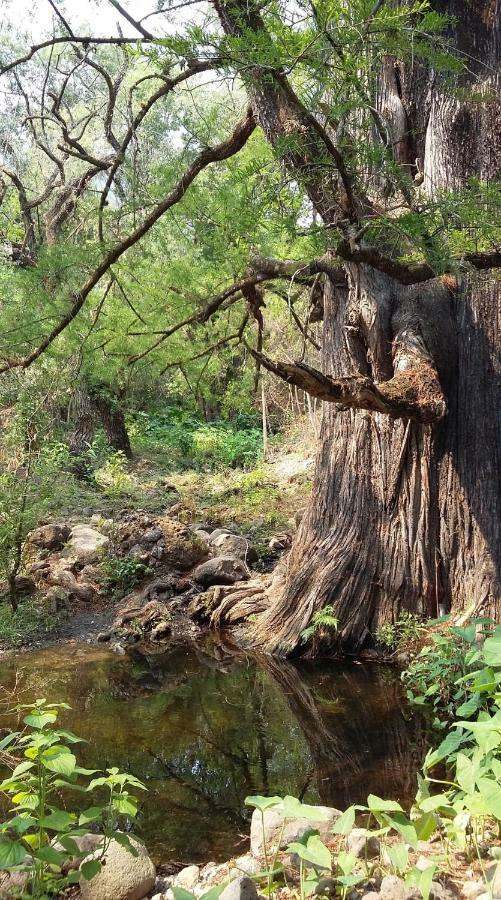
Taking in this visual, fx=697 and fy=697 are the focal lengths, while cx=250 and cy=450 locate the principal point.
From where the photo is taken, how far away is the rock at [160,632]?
241 inches

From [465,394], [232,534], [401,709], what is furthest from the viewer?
[232,534]

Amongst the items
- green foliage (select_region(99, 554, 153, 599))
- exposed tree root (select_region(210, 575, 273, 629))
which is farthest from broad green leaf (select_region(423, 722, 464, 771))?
green foliage (select_region(99, 554, 153, 599))

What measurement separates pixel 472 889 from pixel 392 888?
24cm

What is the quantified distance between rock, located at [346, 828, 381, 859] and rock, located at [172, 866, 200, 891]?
596 mm

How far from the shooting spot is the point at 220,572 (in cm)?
684

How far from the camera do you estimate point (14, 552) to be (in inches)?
246

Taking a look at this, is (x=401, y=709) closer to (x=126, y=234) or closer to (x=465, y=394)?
(x=465, y=394)

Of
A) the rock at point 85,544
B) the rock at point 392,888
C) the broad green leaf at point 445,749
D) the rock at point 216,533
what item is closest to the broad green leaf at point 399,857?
the rock at point 392,888

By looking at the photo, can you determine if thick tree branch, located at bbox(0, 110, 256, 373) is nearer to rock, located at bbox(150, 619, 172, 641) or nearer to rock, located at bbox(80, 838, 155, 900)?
rock, located at bbox(150, 619, 172, 641)

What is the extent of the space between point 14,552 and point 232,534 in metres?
2.57

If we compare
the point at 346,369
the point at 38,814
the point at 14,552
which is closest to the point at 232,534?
the point at 14,552

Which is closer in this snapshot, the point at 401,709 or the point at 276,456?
the point at 401,709

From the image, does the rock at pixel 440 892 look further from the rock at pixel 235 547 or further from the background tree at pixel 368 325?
the rock at pixel 235 547

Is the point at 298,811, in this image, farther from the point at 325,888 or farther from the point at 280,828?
the point at 280,828
